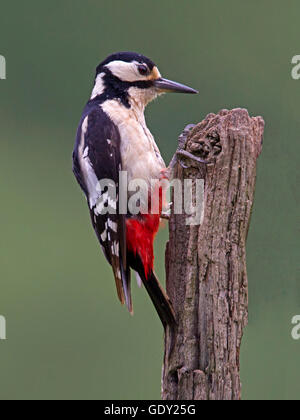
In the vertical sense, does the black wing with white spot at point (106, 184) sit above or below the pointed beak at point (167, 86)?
below

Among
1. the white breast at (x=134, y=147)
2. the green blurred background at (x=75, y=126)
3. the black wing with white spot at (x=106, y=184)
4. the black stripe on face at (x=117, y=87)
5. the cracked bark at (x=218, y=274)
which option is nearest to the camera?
the cracked bark at (x=218, y=274)

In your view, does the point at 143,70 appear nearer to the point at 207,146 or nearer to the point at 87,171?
the point at 87,171

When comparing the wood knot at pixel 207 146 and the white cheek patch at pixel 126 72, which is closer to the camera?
the wood knot at pixel 207 146

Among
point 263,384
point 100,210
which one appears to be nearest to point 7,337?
point 263,384

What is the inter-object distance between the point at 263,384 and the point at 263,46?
4020mm

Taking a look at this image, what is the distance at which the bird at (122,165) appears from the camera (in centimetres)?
328

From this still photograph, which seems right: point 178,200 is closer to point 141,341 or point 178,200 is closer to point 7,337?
point 141,341

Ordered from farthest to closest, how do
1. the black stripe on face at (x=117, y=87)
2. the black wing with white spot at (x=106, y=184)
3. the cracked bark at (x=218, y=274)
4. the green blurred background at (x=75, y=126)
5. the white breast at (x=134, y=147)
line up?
the green blurred background at (x=75, y=126), the black stripe on face at (x=117, y=87), the white breast at (x=134, y=147), the black wing with white spot at (x=106, y=184), the cracked bark at (x=218, y=274)

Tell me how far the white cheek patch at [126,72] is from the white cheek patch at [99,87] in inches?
3.1

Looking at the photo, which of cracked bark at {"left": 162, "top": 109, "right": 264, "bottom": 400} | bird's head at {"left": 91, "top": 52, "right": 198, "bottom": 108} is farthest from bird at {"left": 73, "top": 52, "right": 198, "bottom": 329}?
cracked bark at {"left": 162, "top": 109, "right": 264, "bottom": 400}

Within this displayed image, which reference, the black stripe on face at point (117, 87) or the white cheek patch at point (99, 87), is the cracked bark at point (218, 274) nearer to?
the black stripe on face at point (117, 87)

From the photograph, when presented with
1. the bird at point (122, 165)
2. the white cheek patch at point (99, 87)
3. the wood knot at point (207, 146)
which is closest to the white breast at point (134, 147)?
the bird at point (122, 165)

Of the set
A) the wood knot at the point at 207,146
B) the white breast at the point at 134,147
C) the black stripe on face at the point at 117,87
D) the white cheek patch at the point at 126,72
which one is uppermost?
the white cheek patch at the point at 126,72

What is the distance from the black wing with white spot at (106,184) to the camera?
10.7ft
